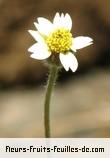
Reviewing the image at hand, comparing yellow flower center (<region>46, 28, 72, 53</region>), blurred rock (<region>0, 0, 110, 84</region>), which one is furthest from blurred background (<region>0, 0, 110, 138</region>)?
yellow flower center (<region>46, 28, 72, 53</region>)

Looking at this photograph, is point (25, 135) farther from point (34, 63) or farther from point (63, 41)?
point (63, 41)

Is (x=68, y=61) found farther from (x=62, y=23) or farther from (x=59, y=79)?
(x=59, y=79)

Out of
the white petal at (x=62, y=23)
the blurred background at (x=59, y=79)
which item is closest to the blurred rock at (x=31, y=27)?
the blurred background at (x=59, y=79)

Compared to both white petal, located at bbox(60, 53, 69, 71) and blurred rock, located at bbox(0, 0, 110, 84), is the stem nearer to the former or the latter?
white petal, located at bbox(60, 53, 69, 71)

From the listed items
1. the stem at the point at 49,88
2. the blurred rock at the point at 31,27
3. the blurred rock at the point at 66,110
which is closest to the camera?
the stem at the point at 49,88

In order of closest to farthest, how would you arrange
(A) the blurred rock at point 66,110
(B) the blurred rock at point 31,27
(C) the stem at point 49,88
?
(C) the stem at point 49,88 → (A) the blurred rock at point 66,110 → (B) the blurred rock at point 31,27

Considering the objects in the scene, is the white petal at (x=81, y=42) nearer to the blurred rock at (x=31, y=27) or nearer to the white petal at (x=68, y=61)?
the white petal at (x=68, y=61)
